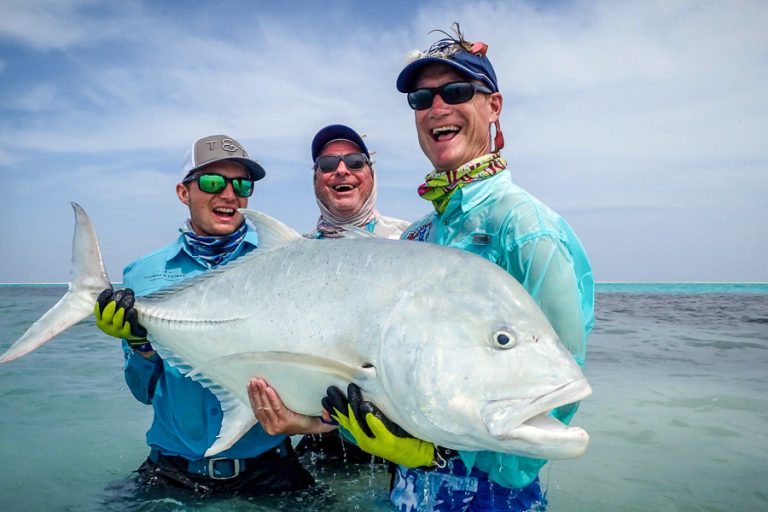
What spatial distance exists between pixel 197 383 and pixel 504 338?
7.42 ft

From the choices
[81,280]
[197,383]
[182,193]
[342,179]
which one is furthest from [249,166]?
[197,383]

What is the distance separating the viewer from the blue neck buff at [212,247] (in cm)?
340

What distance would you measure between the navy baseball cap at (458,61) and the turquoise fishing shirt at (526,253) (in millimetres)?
455

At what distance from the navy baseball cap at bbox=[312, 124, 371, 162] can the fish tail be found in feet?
7.00

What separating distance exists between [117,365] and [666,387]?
10.3 m

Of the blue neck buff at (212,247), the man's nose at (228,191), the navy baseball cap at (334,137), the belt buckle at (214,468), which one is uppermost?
the navy baseball cap at (334,137)

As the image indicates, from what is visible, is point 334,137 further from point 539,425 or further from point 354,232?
point 539,425

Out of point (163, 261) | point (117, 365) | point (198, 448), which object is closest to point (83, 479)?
point (198, 448)

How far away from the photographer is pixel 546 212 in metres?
1.90

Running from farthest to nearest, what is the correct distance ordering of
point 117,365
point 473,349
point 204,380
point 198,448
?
1. point 117,365
2. point 198,448
3. point 204,380
4. point 473,349

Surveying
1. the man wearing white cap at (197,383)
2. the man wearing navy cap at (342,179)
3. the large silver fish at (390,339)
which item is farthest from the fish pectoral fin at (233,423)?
the man wearing navy cap at (342,179)

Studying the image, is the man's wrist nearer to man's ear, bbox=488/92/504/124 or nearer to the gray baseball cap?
the gray baseball cap

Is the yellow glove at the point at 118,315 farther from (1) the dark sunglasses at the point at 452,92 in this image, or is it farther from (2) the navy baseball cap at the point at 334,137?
(2) the navy baseball cap at the point at 334,137

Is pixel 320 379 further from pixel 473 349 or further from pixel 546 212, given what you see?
pixel 546 212
